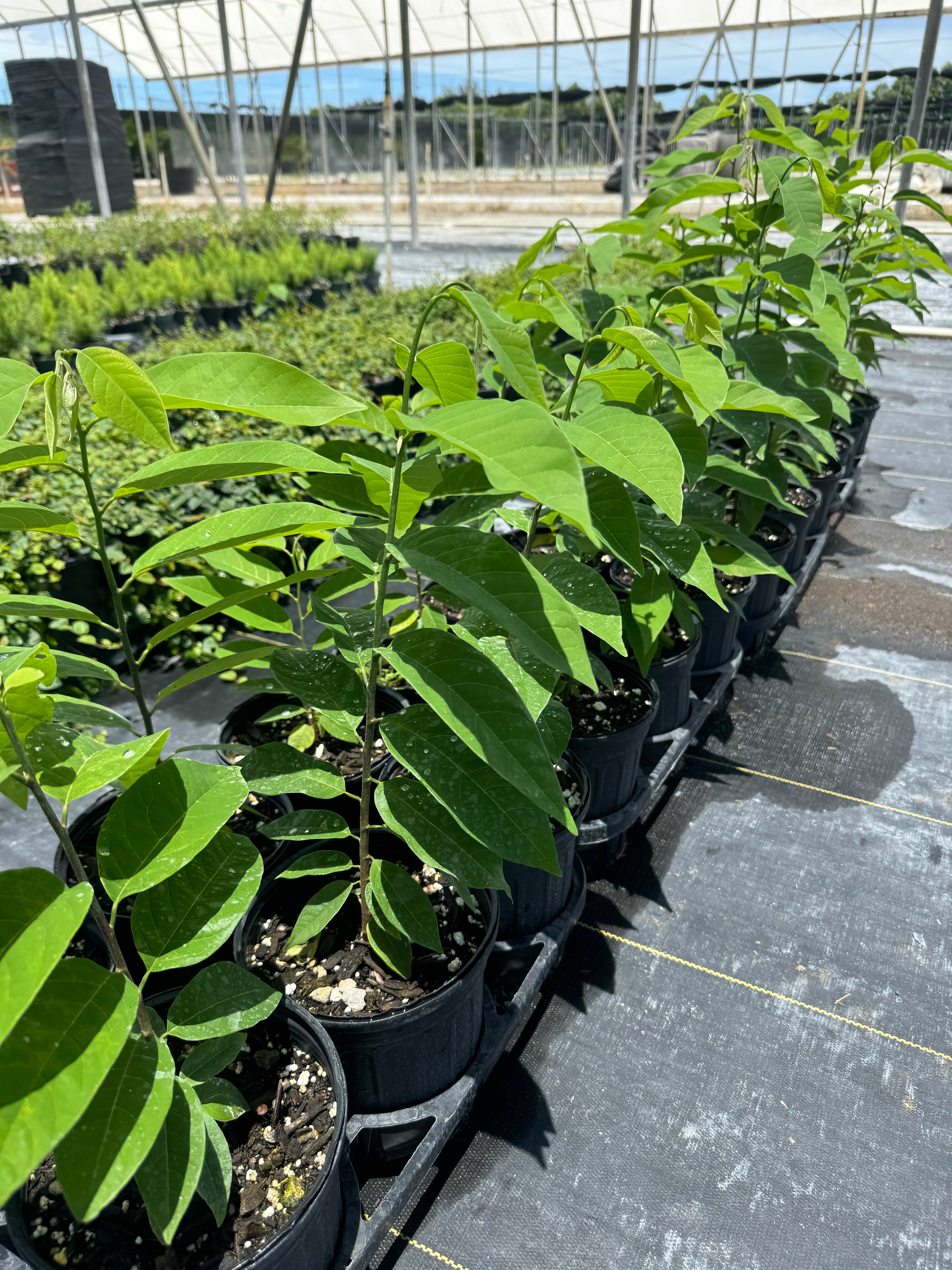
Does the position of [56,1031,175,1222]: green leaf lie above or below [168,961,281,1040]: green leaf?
above

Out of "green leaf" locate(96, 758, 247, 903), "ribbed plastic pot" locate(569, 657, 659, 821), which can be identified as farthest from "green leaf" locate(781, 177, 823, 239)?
"green leaf" locate(96, 758, 247, 903)

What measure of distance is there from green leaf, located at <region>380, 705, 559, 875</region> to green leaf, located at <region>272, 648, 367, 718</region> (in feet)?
0.41

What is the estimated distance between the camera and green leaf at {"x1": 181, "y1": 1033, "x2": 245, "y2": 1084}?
88cm

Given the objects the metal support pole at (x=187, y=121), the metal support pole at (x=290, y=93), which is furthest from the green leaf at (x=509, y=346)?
the metal support pole at (x=187, y=121)

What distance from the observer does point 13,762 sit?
30.4 inches

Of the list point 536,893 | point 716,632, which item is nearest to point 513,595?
point 536,893

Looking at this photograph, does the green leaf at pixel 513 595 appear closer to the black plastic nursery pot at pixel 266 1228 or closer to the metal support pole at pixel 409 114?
the black plastic nursery pot at pixel 266 1228

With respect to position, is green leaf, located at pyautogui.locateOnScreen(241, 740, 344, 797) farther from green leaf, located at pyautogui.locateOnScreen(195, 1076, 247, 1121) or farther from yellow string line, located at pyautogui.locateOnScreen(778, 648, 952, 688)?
yellow string line, located at pyautogui.locateOnScreen(778, 648, 952, 688)

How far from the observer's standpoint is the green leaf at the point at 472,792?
0.89 meters

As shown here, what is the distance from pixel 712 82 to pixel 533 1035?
21827mm

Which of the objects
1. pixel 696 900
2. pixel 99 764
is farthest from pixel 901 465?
pixel 99 764

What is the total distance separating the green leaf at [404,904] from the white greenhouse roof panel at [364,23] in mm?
15342

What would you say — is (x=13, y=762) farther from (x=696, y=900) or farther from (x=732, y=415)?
(x=732, y=415)

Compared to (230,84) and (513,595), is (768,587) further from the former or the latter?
(230,84)
